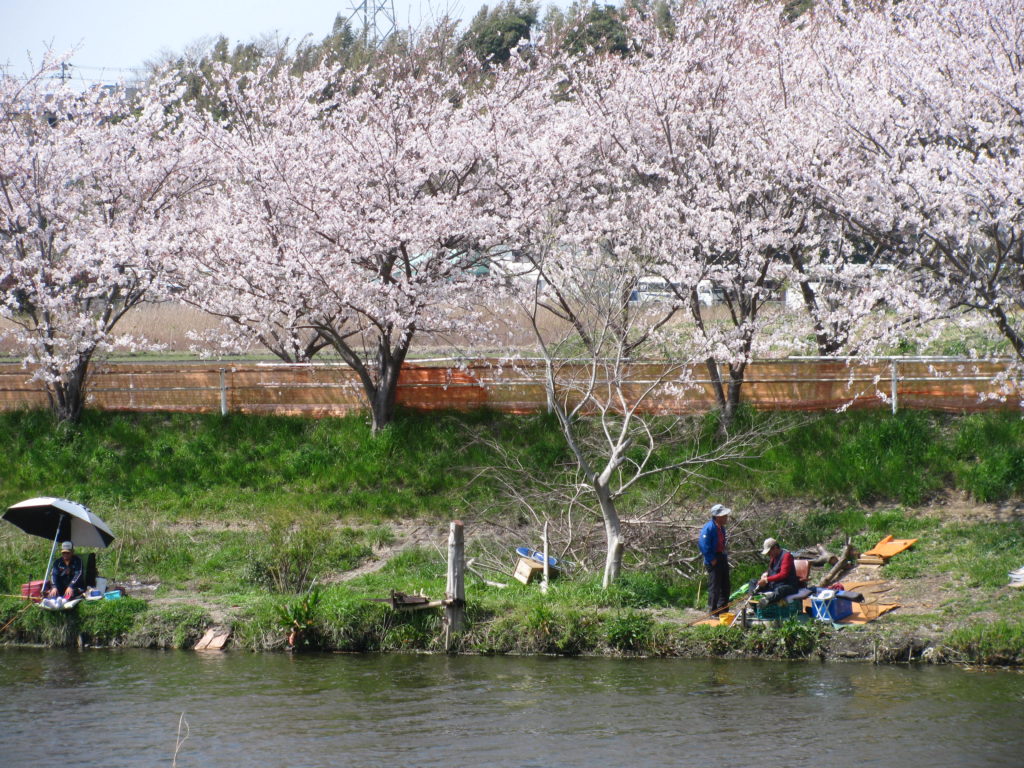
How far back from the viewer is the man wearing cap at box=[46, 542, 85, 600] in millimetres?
14977

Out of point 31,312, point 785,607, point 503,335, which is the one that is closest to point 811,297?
point 503,335

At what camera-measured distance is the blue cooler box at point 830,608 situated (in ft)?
42.2

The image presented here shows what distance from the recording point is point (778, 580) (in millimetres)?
12891

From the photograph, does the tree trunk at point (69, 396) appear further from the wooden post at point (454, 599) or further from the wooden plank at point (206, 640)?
the wooden post at point (454, 599)

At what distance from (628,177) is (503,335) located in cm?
396

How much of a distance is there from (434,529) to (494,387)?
374 cm

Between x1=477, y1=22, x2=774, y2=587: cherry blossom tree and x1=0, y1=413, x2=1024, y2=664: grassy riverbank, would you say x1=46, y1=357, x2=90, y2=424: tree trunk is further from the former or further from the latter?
x1=477, y1=22, x2=774, y2=587: cherry blossom tree

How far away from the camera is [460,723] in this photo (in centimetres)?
1067

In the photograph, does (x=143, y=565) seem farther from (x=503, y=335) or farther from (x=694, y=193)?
(x=694, y=193)

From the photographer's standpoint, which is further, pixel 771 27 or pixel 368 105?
pixel 771 27

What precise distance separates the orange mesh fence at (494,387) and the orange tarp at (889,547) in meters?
2.79

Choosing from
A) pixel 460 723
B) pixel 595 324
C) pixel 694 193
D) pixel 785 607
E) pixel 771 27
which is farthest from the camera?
pixel 771 27

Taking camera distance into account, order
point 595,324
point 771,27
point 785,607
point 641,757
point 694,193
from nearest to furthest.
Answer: point 641,757
point 785,607
point 595,324
point 694,193
point 771,27

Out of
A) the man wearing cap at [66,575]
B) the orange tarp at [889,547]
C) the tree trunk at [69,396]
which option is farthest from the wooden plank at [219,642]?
the tree trunk at [69,396]
